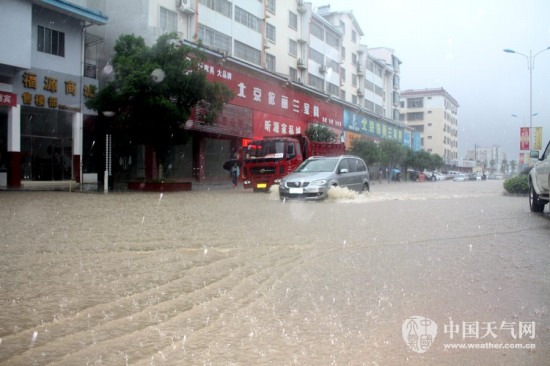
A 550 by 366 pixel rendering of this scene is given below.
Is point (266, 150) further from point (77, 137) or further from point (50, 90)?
point (50, 90)

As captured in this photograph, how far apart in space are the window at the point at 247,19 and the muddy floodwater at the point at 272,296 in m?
26.4

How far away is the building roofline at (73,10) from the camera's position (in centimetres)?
2073

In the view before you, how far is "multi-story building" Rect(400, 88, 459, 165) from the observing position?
3824 inches

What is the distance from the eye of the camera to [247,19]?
1303 inches

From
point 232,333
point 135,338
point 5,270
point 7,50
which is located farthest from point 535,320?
point 7,50

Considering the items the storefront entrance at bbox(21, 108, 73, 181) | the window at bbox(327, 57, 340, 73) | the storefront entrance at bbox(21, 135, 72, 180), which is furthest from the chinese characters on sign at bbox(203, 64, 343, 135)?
the storefront entrance at bbox(21, 135, 72, 180)

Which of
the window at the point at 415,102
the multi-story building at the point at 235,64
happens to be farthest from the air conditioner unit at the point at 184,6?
the window at the point at 415,102

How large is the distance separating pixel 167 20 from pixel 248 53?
294 inches

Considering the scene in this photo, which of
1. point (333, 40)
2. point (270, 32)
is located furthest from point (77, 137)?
point (333, 40)

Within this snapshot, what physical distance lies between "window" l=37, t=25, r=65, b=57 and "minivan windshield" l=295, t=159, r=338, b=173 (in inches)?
516

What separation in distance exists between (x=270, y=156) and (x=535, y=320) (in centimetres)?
1695

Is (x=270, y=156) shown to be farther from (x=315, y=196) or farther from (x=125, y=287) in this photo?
(x=125, y=287)

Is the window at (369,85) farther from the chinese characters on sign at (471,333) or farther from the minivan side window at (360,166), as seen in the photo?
the chinese characters on sign at (471,333)

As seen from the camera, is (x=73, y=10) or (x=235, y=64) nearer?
(x=73, y=10)
